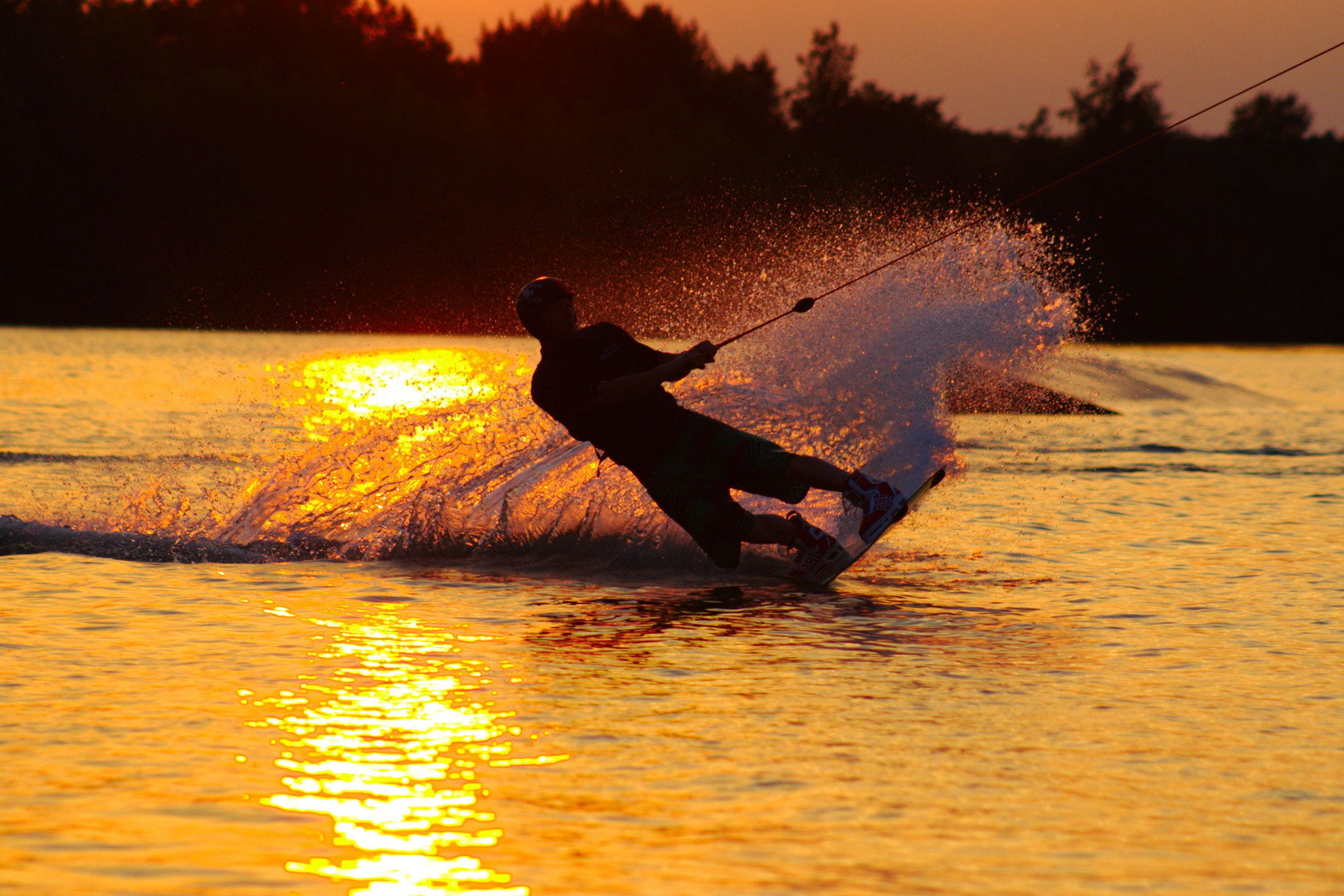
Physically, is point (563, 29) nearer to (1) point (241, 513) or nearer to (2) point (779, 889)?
(1) point (241, 513)

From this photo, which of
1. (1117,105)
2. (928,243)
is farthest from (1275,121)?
(928,243)

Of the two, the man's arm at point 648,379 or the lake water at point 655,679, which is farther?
the man's arm at point 648,379

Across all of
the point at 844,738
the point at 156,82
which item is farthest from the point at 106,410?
the point at 156,82

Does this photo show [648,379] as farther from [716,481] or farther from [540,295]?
[716,481]

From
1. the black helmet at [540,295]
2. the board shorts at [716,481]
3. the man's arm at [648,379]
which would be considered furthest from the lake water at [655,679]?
the black helmet at [540,295]

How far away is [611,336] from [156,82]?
2311 inches

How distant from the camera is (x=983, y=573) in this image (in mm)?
8258

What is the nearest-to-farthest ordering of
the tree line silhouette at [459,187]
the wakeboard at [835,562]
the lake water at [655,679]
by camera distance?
the lake water at [655,679] < the wakeboard at [835,562] < the tree line silhouette at [459,187]

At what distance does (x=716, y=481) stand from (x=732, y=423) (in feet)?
7.21

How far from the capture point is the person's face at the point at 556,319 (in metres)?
7.19

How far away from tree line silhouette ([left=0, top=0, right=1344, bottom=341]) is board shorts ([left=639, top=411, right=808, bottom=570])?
4518 cm

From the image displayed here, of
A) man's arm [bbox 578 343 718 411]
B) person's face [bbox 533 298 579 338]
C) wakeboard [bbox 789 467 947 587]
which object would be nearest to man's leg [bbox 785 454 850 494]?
wakeboard [bbox 789 467 947 587]

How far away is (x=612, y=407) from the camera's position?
7.33 metres

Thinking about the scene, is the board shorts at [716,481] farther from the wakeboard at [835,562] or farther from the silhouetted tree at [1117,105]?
the silhouetted tree at [1117,105]
